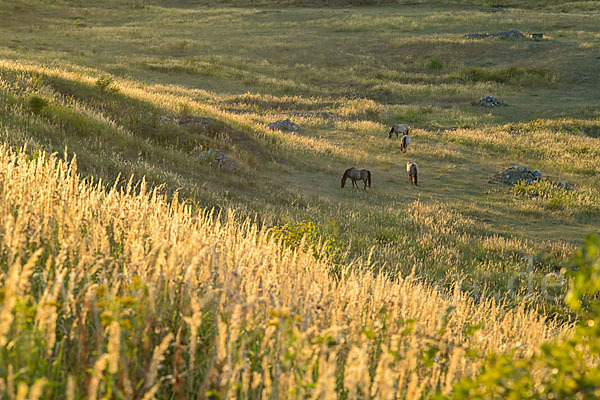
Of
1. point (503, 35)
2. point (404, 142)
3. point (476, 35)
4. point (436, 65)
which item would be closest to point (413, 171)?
point (404, 142)

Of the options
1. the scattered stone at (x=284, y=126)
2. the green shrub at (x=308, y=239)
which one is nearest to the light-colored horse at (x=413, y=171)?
the scattered stone at (x=284, y=126)

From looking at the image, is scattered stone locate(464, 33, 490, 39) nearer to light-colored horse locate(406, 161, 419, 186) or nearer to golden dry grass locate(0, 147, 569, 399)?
light-colored horse locate(406, 161, 419, 186)

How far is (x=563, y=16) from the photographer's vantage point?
220 feet

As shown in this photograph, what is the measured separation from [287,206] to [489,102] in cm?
2725

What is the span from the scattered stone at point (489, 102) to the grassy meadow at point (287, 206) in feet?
2.39

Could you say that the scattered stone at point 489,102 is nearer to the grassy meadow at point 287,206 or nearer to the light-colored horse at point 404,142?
the grassy meadow at point 287,206

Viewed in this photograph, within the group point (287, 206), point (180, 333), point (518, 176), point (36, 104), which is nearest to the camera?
point (180, 333)

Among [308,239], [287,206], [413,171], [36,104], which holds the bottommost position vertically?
[413,171]

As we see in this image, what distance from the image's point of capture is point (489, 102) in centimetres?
3688

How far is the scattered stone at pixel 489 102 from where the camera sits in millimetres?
36625

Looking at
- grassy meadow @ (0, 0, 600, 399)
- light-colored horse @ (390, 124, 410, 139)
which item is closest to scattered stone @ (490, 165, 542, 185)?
grassy meadow @ (0, 0, 600, 399)

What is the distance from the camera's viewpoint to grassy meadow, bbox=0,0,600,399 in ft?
9.75

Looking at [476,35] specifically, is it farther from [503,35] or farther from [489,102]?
[489,102]

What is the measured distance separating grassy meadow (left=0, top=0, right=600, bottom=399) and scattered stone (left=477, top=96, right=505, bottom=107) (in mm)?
729
